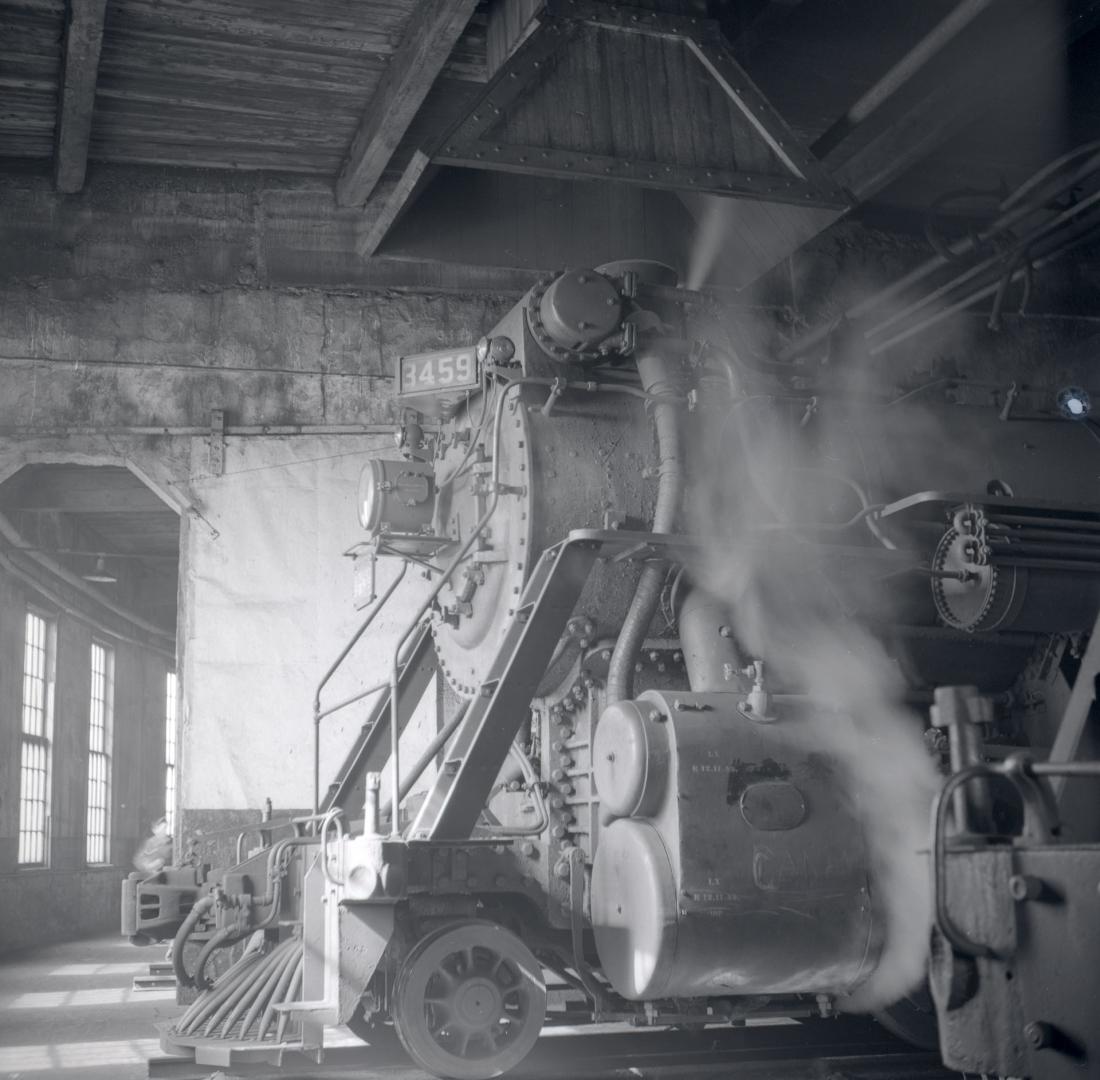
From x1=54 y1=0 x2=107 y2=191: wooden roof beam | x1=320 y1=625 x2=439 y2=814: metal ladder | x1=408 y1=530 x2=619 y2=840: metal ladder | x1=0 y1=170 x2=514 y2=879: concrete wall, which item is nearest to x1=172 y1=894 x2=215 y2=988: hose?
x1=320 y1=625 x2=439 y2=814: metal ladder

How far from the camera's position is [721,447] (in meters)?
5.34

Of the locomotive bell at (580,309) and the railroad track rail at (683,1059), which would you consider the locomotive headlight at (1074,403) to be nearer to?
the locomotive bell at (580,309)

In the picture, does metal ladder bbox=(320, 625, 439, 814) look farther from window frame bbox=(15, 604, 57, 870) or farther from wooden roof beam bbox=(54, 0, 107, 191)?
window frame bbox=(15, 604, 57, 870)

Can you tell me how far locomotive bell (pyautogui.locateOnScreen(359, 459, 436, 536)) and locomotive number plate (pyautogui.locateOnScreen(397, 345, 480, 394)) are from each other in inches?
15.3

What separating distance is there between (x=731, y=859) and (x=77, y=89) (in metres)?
6.36

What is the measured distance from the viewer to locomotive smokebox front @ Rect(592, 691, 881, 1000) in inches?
167

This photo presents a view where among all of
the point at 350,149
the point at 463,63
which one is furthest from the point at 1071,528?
the point at 350,149

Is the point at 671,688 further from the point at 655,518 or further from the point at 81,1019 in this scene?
the point at 81,1019

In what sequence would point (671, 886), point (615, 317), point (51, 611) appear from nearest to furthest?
point (671, 886) < point (615, 317) < point (51, 611)

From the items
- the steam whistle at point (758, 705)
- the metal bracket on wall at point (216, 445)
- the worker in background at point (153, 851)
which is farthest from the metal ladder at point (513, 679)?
the worker in background at point (153, 851)

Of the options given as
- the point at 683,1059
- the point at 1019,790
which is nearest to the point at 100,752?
the point at 683,1059

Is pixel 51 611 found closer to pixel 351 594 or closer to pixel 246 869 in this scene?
pixel 351 594

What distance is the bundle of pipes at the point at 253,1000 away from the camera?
16.5 ft

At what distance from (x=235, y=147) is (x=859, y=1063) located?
7.24m
